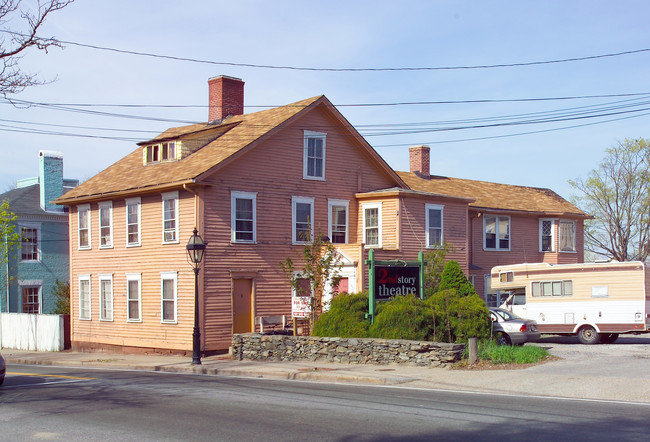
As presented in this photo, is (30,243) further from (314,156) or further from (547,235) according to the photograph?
(547,235)

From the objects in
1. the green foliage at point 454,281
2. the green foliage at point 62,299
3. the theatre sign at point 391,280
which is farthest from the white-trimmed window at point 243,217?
the green foliage at point 62,299

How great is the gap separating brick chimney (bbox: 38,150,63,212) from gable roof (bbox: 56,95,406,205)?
790cm

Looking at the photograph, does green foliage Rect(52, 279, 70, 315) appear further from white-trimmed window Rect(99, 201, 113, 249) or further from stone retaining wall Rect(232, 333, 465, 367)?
stone retaining wall Rect(232, 333, 465, 367)

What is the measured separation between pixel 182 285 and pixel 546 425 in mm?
18451

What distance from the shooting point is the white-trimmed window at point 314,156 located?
2981 cm

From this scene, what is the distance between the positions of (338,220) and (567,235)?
51.1 ft

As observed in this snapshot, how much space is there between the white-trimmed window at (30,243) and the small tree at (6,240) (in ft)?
1.90

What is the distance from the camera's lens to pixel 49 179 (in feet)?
133

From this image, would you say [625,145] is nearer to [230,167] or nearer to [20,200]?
[230,167]

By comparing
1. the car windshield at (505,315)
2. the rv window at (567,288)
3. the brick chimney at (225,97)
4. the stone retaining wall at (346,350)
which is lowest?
the stone retaining wall at (346,350)

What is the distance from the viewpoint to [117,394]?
1523 cm

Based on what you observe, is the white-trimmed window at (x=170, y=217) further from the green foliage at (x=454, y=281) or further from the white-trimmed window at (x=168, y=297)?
the green foliage at (x=454, y=281)

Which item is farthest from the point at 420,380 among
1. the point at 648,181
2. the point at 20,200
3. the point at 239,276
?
the point at 648,181

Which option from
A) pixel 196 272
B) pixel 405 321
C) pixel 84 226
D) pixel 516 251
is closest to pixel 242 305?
pixel 196 272
